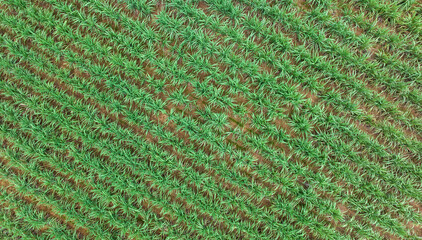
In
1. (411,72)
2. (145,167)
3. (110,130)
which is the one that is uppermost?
(411,72)

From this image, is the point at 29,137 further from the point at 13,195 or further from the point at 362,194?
the point at 362,194

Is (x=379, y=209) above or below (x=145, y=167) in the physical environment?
above

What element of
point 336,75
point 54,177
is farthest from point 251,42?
point 54,177

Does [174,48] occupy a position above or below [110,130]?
above

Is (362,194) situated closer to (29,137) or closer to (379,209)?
(379,209)

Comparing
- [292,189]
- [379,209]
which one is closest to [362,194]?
[379,209]

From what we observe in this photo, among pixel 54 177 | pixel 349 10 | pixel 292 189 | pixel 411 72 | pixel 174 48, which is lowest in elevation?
pixel 54 177
